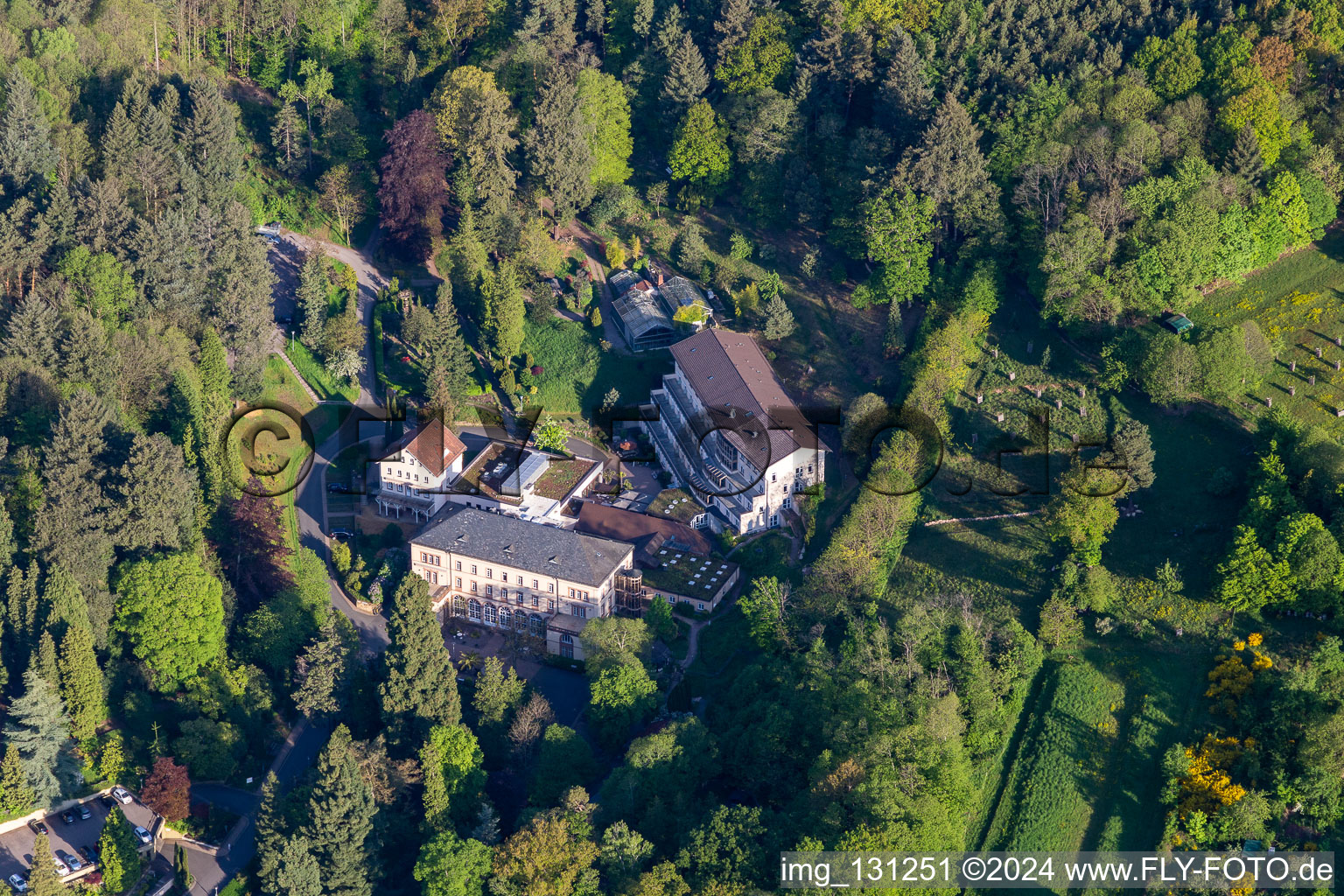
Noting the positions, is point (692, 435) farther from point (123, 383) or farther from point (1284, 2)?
point (1284, 2)

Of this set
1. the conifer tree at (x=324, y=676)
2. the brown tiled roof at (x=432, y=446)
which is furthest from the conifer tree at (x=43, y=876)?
the brown tiled roof at (x=432, y=446)

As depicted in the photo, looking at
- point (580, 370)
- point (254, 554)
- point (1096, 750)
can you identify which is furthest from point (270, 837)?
point (580, 370)


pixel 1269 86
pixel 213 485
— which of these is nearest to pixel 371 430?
pixel 213 485

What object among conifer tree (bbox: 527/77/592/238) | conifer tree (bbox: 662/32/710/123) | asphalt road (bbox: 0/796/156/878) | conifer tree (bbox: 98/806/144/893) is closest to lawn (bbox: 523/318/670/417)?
conifer tree (bbox: 527/77/592/238)

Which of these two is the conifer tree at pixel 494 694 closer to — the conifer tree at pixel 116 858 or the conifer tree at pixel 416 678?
the conifer tree at pixel 416 678

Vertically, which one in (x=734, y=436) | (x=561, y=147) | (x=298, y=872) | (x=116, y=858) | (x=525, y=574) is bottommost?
(x=116, y=858)

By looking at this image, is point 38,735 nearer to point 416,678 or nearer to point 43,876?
point 43,876
